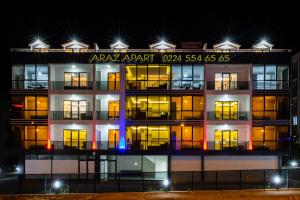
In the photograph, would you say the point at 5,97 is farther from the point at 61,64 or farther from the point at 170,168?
the point at 170,168

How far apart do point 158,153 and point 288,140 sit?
12.1 m

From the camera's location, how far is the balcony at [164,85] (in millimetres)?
40875

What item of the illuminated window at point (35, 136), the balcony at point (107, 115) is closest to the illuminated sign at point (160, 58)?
the balcony at point (107, 115)

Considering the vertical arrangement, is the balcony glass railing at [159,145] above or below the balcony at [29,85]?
below

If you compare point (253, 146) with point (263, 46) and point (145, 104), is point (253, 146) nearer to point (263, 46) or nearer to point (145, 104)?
point (263, 46)

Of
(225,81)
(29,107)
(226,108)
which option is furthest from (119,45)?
(226,108)

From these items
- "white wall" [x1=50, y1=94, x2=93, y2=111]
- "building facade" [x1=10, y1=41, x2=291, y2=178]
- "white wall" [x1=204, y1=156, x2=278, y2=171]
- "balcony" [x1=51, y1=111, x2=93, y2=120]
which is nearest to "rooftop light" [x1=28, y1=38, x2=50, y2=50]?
"building facade" [x1=10, y1=41, x2=291, y2=178]

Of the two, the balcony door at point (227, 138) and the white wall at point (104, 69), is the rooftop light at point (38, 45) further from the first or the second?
the balcony door at point (227, 138)

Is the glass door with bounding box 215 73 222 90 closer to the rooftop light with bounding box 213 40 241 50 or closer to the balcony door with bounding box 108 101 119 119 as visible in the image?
the rooftop light with bounding box 213 40 241 50

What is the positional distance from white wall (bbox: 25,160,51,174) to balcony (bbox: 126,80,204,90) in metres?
10.4

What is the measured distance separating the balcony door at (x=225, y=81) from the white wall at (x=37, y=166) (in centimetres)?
1755

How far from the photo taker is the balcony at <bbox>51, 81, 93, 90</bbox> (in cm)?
4106

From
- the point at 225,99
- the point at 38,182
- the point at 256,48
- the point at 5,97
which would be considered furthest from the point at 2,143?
the point at 256,48

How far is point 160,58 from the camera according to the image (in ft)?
133
